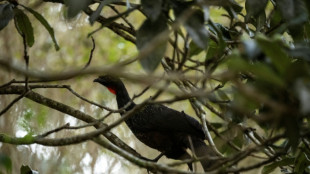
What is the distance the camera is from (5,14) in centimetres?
234

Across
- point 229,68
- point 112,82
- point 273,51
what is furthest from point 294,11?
point 112,82

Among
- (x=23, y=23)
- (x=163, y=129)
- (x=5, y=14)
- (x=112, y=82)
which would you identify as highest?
(x=5, y=14)

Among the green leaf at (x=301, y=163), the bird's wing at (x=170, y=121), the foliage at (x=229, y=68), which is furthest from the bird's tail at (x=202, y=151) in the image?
the green leaf at (x=301, y=163)

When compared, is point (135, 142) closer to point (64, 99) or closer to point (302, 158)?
point (64, 99)

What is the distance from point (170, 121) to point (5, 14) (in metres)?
1.58

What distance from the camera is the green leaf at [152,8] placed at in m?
1.74

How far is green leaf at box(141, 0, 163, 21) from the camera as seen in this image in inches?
68.7

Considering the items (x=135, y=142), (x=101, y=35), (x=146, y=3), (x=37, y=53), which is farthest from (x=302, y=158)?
(x=101, y=35)

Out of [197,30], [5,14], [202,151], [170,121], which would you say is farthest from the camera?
[170,121]

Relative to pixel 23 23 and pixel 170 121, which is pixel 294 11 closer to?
pixel 23 23

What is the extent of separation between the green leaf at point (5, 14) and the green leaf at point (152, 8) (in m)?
0.83

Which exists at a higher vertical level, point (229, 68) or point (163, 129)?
point (229, 68)

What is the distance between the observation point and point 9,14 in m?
2.35

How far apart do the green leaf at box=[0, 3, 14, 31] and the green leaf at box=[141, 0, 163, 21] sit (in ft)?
2.71
